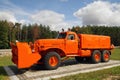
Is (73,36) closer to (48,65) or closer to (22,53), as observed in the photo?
(48,65)

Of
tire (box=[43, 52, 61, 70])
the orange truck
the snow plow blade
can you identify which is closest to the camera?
the snow plow blade

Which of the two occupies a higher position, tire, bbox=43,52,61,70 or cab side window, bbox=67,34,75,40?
cab side window, bbox=67,34,75,40

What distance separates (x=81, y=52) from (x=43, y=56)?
3397 millimetres

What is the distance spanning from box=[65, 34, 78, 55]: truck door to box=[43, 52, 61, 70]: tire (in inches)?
51.1

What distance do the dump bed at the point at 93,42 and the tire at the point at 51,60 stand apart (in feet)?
9.00

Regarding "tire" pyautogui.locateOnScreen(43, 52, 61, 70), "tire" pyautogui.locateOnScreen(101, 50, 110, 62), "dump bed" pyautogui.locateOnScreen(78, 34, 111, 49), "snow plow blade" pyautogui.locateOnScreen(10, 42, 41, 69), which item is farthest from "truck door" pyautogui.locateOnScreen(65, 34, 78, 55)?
"tire" pyautogui.locateOnScreen(101, 50, 110, 62)

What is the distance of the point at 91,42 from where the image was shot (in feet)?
56.9

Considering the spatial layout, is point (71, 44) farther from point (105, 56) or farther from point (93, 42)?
point (105, 56)

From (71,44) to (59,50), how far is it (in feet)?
3.61

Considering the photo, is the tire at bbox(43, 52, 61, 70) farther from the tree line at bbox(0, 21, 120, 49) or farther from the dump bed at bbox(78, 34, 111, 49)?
the tree line at bbox(0, 21, 120, 49)

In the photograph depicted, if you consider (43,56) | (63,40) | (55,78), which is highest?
(63,40)

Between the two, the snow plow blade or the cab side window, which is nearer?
the snow plow blade

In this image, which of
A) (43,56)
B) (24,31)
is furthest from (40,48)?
(24,31)

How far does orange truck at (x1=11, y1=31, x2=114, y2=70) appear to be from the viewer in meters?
12.9
